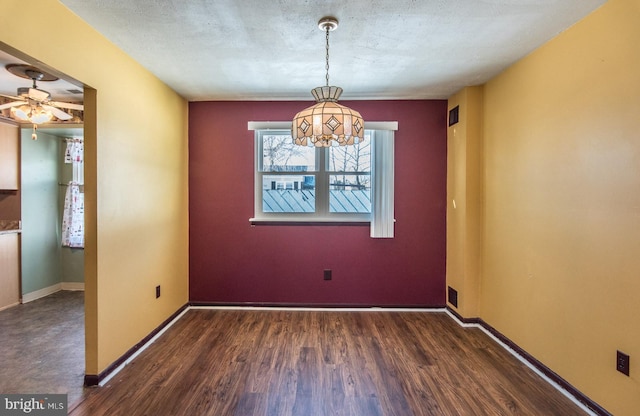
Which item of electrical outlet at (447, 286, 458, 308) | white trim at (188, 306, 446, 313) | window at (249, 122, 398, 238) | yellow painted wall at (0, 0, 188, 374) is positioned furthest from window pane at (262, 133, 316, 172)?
electrical outlet at (447, 286, 458, 308)

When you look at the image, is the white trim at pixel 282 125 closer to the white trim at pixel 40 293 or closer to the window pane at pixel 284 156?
the window pane at pixel 284 156

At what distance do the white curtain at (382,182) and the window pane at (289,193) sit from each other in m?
0.74

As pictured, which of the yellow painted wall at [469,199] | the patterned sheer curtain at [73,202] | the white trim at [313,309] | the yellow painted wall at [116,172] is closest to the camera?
the yellow painted wall at [116,172]

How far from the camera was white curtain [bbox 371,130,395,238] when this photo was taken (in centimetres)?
340

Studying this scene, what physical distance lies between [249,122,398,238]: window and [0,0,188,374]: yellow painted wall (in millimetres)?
1026

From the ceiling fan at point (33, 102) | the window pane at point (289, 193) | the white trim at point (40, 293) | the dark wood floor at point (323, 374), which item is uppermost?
the ceiling fan at point (33, 102)

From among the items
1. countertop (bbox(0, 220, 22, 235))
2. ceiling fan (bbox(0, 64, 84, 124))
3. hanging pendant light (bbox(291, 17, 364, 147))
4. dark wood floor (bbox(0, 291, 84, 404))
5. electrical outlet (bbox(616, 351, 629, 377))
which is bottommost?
dark wood floor (bbox(0, 291, 84, 404))

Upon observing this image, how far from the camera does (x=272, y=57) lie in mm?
2414

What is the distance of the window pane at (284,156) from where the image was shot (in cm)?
359

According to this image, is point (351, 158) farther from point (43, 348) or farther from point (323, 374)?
point (43, 348)

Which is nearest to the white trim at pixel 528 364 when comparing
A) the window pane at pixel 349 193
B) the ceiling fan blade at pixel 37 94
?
the window pane at pixel 349 193

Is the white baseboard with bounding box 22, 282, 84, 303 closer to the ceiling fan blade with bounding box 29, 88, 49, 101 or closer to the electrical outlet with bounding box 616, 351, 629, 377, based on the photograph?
the ceiling fan blade with bounding box 29, 88, 49, 101

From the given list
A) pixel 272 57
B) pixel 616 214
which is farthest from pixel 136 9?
pixel 616 214

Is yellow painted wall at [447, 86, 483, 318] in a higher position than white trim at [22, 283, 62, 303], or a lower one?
higher
